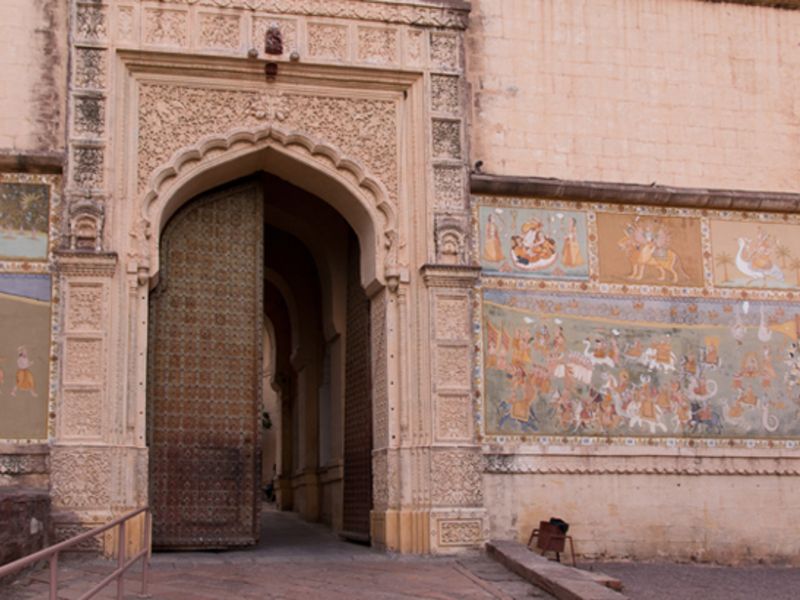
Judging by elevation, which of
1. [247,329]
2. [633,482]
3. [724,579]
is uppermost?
[247,329]

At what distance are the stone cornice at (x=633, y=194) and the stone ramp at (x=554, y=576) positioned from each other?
3334mm

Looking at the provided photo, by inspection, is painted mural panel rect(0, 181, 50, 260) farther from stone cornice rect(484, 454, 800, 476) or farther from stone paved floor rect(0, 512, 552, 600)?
stone cornice rect(484, 454, 800, 476)

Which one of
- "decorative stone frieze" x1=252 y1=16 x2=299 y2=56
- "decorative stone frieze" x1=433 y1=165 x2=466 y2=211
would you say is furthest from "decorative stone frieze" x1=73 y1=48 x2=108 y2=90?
"decorative stone frieze" x1=433 y1=165 x2=466 y2=211

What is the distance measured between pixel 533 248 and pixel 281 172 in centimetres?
258

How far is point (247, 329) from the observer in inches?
422

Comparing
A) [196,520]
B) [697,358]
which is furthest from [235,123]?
[697,358]

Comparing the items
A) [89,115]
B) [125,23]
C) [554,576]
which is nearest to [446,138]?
[125,23]

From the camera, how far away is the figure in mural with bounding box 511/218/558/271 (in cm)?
1045

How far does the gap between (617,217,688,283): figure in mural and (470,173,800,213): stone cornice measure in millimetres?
258

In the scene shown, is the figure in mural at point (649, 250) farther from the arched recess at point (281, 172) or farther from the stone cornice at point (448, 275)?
the arched recess at point (281, 172)

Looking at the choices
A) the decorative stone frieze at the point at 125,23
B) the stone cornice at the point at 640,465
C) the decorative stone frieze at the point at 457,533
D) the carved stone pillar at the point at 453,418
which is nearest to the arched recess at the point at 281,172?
the carved stone pillar at the point at 453,418

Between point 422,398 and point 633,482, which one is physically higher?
point 422,398

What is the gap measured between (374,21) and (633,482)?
5.02m

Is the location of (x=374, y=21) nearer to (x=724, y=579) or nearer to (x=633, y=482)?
(x=633, y=482)
